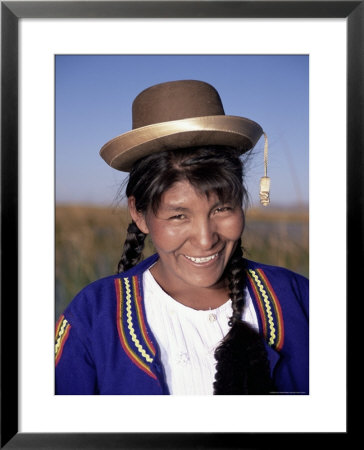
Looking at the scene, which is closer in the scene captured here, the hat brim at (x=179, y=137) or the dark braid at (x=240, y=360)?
the hat brim at (x=179, y=137)

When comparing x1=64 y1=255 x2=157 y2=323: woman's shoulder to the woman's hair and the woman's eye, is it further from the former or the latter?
the woman's eye

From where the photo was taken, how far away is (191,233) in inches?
70.3

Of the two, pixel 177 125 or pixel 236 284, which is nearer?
pixel 177 125

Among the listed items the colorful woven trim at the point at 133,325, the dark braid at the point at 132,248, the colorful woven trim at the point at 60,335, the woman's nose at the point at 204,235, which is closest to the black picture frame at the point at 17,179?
the colorful woven trim at the point at 60,335

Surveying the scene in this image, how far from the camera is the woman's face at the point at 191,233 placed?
1767 millimetres

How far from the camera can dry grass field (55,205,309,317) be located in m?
1.81

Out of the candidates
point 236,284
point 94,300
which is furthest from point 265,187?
point 94,300

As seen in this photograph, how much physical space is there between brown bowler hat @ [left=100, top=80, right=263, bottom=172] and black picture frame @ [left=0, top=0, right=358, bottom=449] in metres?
0.27

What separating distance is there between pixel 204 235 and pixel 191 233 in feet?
0.16

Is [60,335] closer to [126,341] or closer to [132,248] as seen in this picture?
[126,341]

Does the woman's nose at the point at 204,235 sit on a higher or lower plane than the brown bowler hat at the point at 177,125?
lower

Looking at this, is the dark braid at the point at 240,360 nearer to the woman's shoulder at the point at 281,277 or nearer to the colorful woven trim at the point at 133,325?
the woman's shoulder at the point at 281,277

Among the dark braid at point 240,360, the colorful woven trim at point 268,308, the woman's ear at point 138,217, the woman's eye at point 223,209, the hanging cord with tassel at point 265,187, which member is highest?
the hanging cord with tassel at point 265,187

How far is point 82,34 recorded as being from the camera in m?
1.77
